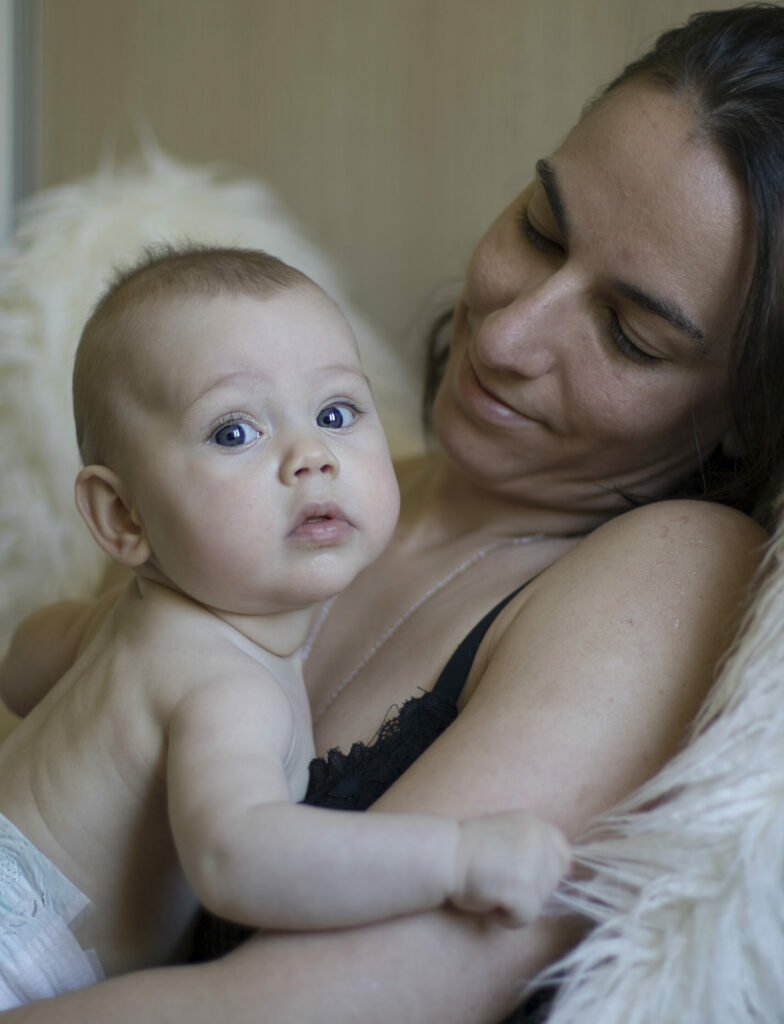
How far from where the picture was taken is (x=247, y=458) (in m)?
0.86

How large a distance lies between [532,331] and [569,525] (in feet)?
0.87

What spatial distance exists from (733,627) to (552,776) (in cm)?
19

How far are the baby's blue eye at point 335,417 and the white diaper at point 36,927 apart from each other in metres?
0.42

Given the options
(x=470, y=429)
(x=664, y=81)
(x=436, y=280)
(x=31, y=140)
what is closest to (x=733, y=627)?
(x=470, y=429)

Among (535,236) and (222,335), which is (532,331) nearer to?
(535,236)

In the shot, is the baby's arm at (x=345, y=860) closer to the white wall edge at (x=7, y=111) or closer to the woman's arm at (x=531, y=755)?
the woman's arm at (x=531, y=755)

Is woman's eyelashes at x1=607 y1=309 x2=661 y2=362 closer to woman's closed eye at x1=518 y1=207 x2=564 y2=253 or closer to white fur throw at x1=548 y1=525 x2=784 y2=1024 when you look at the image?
woman's closed eye at x1=518 y1=207 x2=564 y2=253

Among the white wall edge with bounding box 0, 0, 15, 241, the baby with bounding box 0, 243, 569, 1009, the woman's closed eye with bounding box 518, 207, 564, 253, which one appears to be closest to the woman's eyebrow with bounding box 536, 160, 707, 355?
the woman's closed eye with bounding box 518, 207, 564, 253

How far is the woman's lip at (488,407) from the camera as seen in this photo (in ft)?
3.76

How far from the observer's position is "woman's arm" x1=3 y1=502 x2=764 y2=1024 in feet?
2.37

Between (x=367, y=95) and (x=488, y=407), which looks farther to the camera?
Answer: (x=367, y=95)

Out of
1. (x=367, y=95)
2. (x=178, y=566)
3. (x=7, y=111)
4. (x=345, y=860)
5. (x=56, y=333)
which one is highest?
(x=7, y=111)

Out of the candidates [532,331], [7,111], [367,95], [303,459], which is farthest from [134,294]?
[7,111]

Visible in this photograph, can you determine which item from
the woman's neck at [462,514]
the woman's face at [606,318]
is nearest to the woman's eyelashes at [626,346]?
the woman's face at [606,318]
